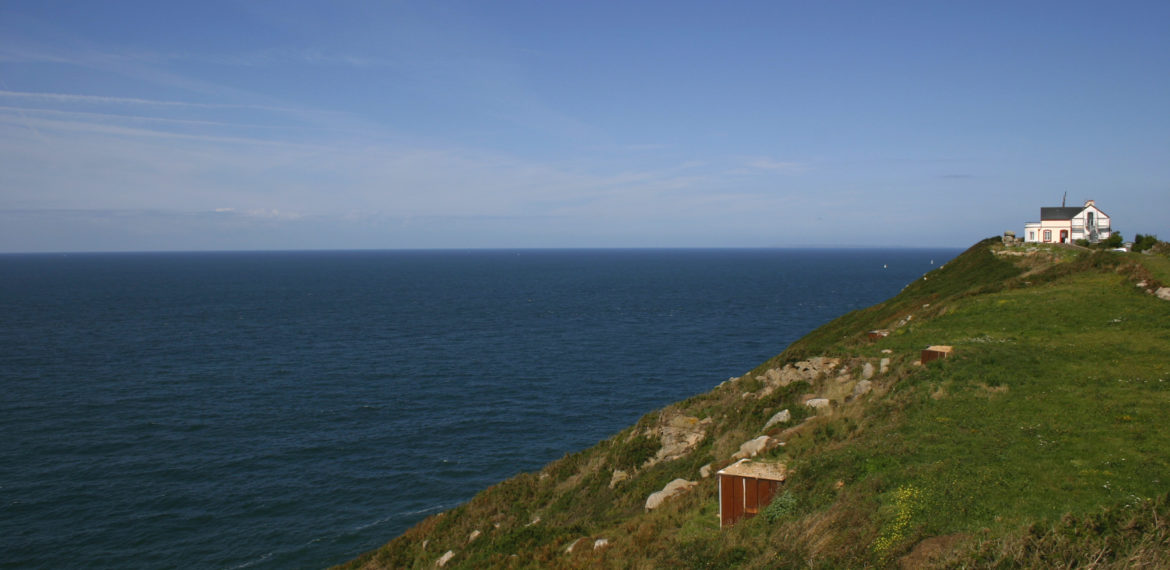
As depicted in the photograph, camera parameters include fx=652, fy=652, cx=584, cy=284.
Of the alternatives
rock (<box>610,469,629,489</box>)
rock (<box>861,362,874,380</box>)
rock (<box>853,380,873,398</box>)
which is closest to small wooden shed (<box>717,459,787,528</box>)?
rock (<box>853,380,873,398</box>)

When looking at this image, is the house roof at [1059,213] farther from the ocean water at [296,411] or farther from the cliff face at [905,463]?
the cliff face at [905,463]

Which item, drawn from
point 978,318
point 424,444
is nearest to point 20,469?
point 424,444

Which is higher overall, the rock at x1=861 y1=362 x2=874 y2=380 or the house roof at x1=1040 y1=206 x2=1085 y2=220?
the house roof at x1=1040 y1=206 x2=1085 y2=220

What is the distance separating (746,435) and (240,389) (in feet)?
158

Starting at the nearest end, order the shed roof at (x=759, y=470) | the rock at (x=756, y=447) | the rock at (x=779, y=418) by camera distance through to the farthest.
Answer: the shed roof at (x=759, y=470) → the rock at (x=756, y=447) → the rock at (x=779, y=418)

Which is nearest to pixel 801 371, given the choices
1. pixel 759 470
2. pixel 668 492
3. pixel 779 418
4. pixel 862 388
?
pixel 862 388

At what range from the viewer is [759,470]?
1464cm

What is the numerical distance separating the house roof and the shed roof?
72496mm

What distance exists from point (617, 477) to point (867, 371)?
31.9 feet

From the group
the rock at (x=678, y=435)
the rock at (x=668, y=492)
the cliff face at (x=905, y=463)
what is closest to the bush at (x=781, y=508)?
the cliff face at (x=905, y=463)

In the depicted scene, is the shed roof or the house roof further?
the house roof

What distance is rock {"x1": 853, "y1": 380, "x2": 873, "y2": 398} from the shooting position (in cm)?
2083

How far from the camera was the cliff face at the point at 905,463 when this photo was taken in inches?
424

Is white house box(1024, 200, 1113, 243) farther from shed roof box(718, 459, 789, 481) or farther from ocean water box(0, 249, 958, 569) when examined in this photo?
shed roof box(718, 459, 789, 481)
